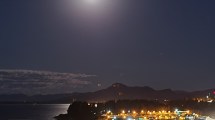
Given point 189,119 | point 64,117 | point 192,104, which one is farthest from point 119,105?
point 189,119

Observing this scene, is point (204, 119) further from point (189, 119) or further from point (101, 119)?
point (101, 119)

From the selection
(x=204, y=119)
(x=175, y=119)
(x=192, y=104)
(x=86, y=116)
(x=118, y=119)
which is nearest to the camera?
(x=204, y=119)

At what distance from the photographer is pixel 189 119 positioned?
268 feet

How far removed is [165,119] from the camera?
85125 millimetres

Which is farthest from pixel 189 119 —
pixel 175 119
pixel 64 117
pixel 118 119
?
pixel 64 117

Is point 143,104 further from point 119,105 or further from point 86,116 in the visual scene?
point 86,116

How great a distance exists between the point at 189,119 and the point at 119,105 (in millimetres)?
90193

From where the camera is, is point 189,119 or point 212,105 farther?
point 212,105

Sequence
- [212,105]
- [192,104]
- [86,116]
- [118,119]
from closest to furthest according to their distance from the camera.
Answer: [118,119], [86,116], [212,105], [192,104]

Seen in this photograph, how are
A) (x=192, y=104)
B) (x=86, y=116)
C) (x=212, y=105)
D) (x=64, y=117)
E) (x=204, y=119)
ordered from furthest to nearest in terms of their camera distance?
(x=192, y=104)
(x=212, y=105)
(x=64, y=117)
(x=86, y=116)
(x=204, y=119)

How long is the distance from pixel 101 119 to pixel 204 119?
81.3ft

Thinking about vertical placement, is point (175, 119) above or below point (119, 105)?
below

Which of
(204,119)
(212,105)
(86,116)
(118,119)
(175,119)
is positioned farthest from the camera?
(212,105)

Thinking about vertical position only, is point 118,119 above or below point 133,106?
below
